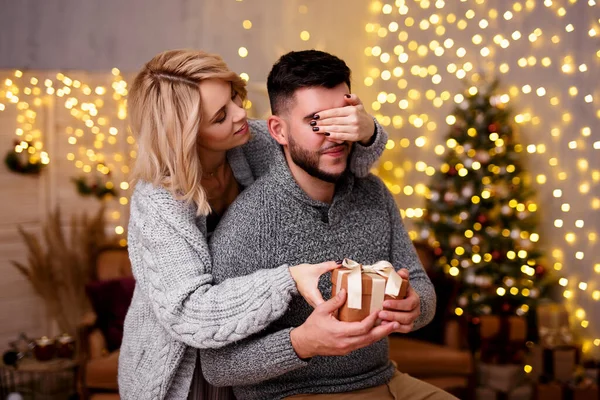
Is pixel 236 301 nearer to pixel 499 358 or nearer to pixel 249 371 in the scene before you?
pixel 249 371

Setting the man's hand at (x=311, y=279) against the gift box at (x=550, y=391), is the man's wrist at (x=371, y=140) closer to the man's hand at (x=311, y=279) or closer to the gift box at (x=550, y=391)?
the man's hand at (x=311, y=279)

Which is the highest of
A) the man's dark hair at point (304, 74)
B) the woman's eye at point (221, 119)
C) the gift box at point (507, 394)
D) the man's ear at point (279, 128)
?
the man's dark hair at point (304, 74)

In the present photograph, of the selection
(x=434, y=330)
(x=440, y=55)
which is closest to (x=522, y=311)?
(x=434, y=330)

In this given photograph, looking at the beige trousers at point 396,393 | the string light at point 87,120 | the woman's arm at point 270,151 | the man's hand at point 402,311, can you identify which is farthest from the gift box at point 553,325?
the string light at point 87,120

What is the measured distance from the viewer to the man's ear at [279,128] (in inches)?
81.5

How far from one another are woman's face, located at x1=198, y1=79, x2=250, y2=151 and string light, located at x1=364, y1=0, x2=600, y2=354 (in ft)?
8.77

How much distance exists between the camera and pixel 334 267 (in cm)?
165

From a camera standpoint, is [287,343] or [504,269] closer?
[287,343]

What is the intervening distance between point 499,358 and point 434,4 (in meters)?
2.89

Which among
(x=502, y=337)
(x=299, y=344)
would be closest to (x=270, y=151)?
(x=299, y=344)

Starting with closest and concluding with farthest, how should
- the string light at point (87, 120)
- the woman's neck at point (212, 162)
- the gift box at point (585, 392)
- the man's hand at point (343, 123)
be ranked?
the man's hand at point (343, 123)
the woman's neck at point (212, 162)
the gift box at point (585, 392)
the string light at point (87, 120)

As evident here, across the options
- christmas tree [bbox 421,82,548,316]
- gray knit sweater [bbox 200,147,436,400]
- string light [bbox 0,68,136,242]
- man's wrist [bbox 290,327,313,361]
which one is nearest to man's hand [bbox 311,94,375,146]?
gray knit sweater [bbox 200,147,436,400]

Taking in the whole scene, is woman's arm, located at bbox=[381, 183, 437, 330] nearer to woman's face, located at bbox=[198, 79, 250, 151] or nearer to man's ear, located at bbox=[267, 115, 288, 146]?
man's ear, located at bbox=[267, 115, 288, 146]

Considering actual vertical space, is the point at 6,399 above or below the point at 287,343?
→ below
